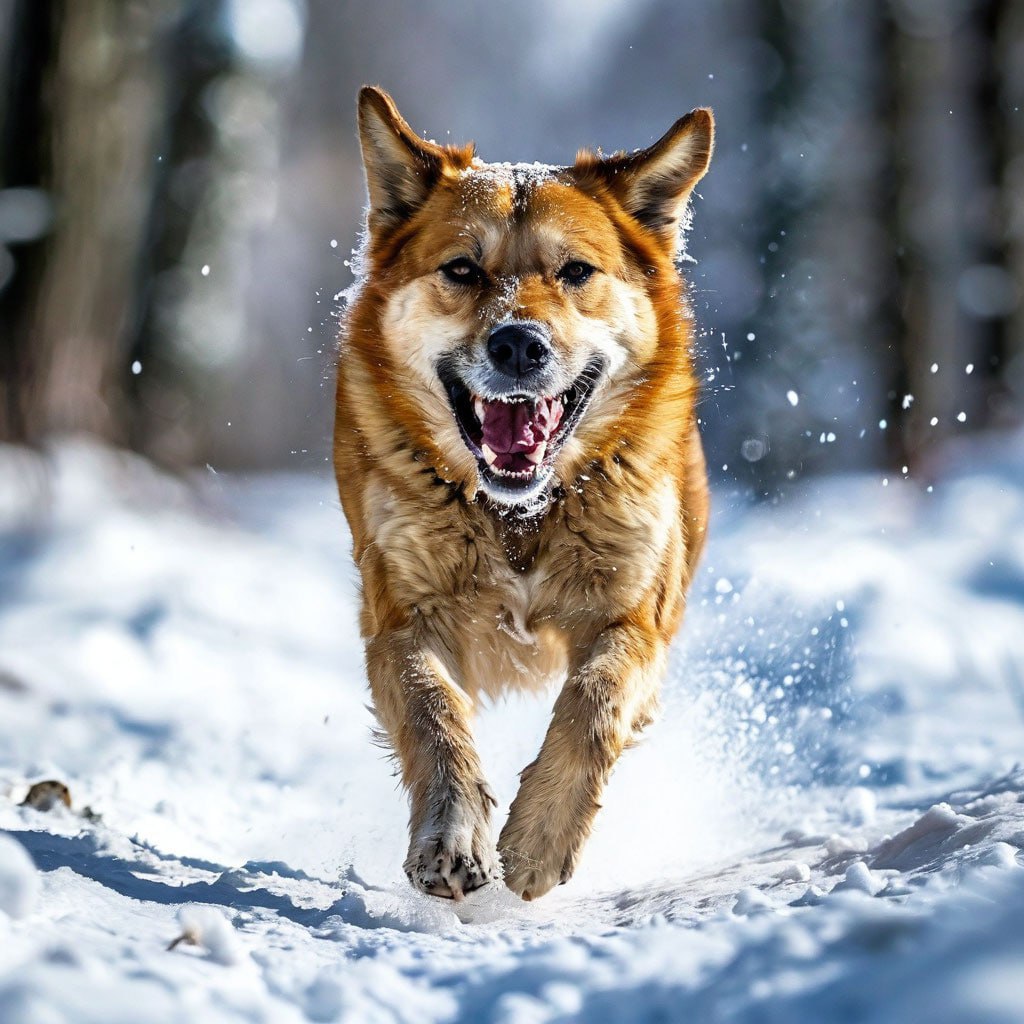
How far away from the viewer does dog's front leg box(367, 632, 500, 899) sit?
2430 millimetres

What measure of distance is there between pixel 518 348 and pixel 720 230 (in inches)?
298

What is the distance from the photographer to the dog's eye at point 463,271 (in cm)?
325

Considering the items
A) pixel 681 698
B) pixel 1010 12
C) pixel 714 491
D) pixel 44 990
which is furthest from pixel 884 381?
pixel 44 990

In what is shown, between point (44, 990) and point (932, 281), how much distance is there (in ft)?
28.8

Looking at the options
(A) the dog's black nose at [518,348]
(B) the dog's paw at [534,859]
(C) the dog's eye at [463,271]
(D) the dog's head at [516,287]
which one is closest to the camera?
(B) the dog's paw at [534,859]

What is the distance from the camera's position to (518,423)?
10.5ft

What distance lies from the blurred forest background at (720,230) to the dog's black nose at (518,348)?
2277 mm

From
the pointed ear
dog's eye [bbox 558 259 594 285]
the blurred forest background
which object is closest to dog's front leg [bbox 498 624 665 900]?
dog's eye [bbox 558 259 594 285]

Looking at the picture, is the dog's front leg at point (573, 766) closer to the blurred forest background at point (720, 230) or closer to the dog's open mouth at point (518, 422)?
the dog's open mouth at point (518, 422)

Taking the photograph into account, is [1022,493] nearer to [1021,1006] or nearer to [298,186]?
[1021,1006]

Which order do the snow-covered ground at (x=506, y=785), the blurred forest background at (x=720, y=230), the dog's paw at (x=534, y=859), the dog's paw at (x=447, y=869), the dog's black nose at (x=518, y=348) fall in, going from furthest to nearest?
the blurred forest background at (x=720, y=230)
the dog's black nose at (x=518, y=348)
the dog's paw at (x=534, y=859)
the dog's paw at (x=447, y=869)
the snow-covered ground at (x=506, y=785)

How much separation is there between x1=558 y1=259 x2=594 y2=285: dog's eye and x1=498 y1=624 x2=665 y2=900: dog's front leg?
3.20 ft

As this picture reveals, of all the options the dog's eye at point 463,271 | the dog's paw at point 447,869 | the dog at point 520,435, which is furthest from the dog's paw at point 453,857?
the dog's eye at point 463,271

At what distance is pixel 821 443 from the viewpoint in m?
9.52
